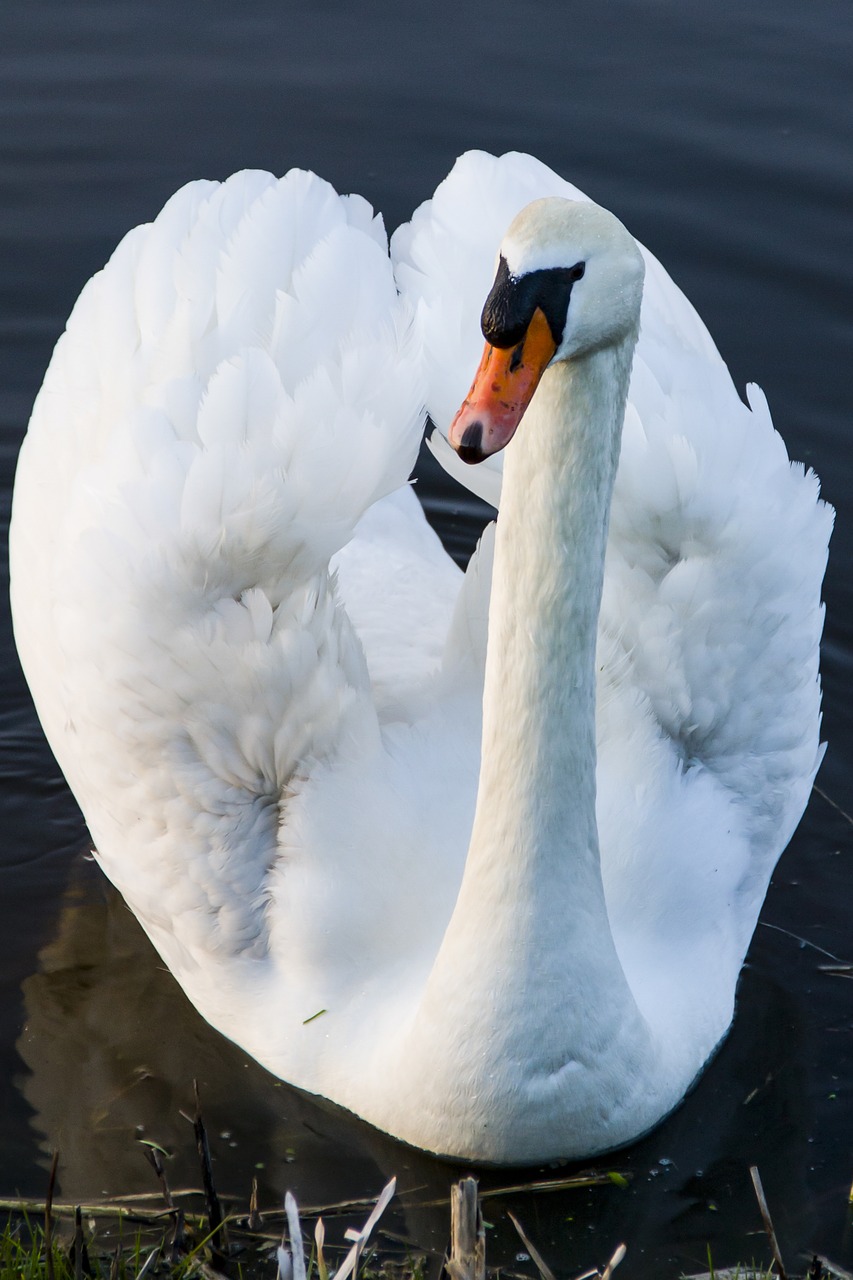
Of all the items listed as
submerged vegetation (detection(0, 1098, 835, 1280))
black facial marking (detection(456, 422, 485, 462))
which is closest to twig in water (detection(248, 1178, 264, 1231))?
submerged vegetation (detection(0, 1098, 835, 1280))

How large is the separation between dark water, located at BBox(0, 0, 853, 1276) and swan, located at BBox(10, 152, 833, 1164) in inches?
10.0

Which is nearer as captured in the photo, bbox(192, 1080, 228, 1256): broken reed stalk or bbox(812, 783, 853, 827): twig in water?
bbox(192, 1080, 228, 1256): broken reed stalk

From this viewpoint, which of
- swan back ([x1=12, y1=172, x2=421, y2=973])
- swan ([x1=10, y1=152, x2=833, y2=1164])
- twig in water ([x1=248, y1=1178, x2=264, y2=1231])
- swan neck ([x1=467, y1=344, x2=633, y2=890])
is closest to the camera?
swan neck ([x1=467, y1=344, x2=633, y2=890])

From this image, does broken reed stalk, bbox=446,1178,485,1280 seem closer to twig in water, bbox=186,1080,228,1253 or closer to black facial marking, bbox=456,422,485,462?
twig in water, bbox=186,1080,228,1253

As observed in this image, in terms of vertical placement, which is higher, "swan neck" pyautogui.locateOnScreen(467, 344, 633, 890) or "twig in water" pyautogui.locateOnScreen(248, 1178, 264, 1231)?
"swan neck" pyautogui.locateOnScreen(467, 344, 633, 890)

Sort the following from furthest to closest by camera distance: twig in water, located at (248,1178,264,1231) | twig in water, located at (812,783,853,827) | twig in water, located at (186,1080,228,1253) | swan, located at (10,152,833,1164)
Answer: twig in water, located at (812,783,853,827)
swan, located at (10,152,833,1164)
twig in water, located at (248,1178,264,1231)
twig in water, located at (186,1080,228,1253)

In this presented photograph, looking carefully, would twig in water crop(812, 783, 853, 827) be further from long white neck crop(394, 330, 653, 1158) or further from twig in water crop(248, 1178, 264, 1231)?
twig in water crop(248, 1178, 264, 1231)

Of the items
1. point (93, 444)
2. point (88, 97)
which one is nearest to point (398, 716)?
point (93, 444)

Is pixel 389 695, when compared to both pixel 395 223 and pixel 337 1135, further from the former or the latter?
pixel 395 223

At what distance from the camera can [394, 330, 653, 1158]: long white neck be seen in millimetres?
3713

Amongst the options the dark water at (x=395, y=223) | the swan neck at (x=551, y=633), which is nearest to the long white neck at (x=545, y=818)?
the swan neck at (x=551, y=633)

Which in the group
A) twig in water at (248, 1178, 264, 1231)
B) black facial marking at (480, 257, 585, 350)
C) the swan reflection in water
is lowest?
the swan reflection in water

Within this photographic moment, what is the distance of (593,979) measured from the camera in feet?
14.3

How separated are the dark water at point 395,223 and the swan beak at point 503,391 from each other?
217 cm
